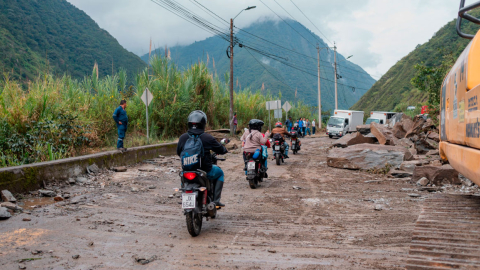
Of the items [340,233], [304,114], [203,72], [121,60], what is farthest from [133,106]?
[121,60]

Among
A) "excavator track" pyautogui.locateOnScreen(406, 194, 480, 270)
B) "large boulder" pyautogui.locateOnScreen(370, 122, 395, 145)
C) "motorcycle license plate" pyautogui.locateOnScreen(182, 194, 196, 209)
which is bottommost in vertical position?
"motorcycle license plate" pyautogui.locateOnScreen(182, 194, 196, 209)

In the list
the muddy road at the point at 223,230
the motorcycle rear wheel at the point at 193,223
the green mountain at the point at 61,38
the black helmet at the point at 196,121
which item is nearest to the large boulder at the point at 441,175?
the muddy road at the point at 223,230

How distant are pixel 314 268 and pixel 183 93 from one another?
15396 millimetres

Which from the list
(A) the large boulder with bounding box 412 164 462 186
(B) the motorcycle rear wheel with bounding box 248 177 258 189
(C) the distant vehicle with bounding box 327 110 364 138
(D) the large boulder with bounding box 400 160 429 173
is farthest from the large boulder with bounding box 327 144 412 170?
(C) the distant vehicle with bounding box 327 110 364 138

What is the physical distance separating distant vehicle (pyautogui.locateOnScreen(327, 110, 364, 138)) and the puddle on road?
29.7 m

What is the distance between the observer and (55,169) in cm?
790

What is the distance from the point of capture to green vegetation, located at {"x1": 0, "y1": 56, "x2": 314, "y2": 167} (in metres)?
8.88

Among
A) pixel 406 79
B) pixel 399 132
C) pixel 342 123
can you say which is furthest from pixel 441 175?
pixel 406 79

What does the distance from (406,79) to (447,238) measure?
79059mm

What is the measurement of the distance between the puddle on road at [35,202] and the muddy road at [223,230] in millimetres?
63

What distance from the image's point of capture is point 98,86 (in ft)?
47.2

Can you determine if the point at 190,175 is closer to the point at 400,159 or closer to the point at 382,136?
the point at 400,159

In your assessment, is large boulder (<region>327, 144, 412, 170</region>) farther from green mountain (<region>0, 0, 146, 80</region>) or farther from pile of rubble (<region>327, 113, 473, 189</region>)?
green mountain (<region>0, 0, 146, 80</region>)

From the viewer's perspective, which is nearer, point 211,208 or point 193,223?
point 193,223
